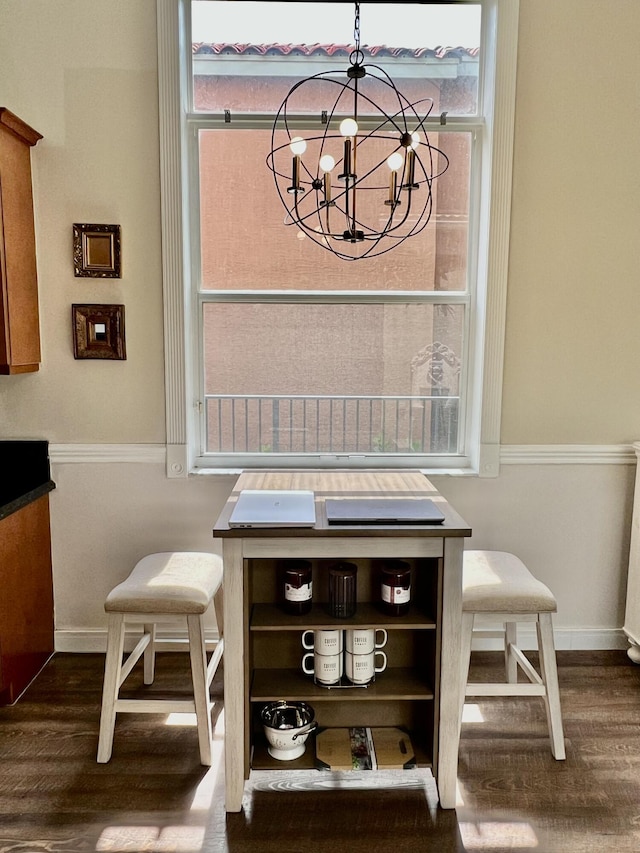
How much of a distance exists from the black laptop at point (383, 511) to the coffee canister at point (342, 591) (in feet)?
0.48

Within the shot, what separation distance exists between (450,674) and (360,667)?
0.87 feet

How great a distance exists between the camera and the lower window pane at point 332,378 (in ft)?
9.32

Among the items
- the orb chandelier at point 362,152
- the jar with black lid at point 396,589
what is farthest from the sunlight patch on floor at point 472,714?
the orb chandelier at point 362,152

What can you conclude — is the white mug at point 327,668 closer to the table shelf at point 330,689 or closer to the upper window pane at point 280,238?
the table shelf at point 330,689

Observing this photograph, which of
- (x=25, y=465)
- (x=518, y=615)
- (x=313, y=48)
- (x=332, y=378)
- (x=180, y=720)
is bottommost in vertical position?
(x=180, y=720)

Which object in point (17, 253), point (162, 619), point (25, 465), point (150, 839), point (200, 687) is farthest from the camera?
point (25, 465)

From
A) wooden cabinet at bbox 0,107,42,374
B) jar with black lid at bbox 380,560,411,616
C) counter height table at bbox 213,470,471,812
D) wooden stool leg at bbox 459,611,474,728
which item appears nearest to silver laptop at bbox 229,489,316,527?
counter height table at bbox 213,470,471,812

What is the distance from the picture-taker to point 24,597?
2.55 m

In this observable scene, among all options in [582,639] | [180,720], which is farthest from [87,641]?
[582,639]

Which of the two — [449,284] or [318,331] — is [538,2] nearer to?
[449,284]

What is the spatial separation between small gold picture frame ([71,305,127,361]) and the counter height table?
97cm

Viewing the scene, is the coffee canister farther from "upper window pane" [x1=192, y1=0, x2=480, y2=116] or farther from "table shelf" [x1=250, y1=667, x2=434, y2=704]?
"upper window pane" [x1=192, y1=0, x2=480, y2=116]

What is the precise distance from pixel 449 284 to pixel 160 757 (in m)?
2.17

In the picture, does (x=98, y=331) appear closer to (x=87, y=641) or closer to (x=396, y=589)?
(x=87, y=641)
